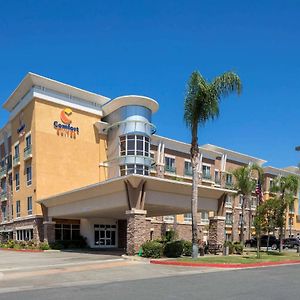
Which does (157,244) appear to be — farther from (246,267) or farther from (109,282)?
(109,282)

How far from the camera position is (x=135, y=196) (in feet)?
91.2

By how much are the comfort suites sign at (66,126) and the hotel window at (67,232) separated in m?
9.70

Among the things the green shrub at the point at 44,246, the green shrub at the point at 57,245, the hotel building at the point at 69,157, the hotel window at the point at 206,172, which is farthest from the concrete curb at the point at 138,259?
the hotel window at the point at 206,172

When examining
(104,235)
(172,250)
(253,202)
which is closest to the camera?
(172,250)

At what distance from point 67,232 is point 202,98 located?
23777 mm

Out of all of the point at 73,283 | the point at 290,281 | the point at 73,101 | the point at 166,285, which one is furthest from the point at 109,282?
the point at 73,101

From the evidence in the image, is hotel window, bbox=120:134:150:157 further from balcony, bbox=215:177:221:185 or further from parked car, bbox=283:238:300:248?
parked car, bbox=283:238:300:248

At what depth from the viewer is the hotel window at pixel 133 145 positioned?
4712 cm

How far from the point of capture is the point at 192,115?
26719 mm

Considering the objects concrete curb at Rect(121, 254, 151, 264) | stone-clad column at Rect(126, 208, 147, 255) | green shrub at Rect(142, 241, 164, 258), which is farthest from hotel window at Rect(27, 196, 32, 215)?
green shrub at Rect(142, 241, 164, 258)

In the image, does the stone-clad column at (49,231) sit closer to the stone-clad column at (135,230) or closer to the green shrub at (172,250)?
the stone-clad column at (135,230)

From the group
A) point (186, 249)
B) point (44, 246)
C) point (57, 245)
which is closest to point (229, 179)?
point (57, 245)

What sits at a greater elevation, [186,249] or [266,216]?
[266,216]

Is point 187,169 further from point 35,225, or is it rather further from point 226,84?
point 226,84
